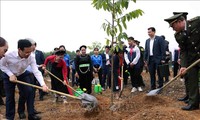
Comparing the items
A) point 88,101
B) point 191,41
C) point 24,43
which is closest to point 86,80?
point 88,101

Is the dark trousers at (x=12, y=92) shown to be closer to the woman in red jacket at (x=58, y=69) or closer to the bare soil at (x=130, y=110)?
the bare soil at (x=130, y=110)

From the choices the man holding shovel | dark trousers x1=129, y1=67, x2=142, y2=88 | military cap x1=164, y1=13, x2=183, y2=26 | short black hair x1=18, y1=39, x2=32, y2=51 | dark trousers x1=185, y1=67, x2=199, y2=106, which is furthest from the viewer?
dark trousers x1=129, y1=67, x2=142, y2=88

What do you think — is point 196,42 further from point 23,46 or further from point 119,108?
point 23,46

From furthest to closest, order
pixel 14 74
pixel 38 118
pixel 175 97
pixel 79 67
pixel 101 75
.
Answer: pixel 101 75, pixel 79 67, pixel 175 97, pixel 38 118, pixel 14 74

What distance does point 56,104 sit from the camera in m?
9.37

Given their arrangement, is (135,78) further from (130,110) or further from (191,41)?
(191,41)

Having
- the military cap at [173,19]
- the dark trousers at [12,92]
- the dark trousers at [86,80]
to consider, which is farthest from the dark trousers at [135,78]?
the dark trousers at [12,92]

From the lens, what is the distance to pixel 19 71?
6.33 m

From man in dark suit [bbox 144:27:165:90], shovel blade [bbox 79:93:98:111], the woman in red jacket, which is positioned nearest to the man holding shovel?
shovel blade [bbox 79:93:98:111]

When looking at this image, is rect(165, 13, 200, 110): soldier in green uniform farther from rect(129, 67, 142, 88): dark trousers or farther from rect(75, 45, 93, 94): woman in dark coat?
rect(129, 67, 142, 88): dark trousers

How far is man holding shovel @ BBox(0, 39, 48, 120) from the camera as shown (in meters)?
5.93

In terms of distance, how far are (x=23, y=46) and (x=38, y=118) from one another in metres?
1.90

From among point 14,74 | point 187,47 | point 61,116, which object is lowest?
point 61,116

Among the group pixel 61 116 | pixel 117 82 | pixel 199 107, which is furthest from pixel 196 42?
pixel 117 82
